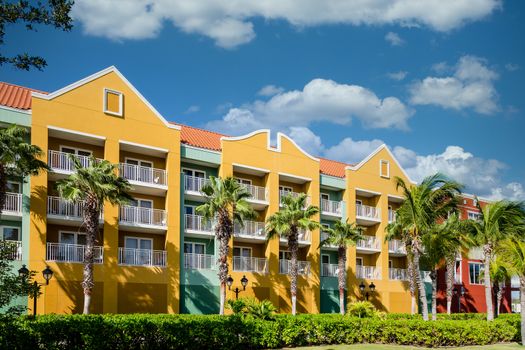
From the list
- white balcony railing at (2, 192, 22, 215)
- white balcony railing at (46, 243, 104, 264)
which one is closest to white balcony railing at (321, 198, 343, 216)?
white balcony railing at (46, 243, 104, 264)

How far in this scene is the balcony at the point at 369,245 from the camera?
44.9 metres

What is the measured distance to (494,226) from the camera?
110ft

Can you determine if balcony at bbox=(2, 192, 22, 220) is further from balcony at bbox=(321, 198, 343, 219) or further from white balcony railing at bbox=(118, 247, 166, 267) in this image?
balcony at bbox=(321, 198, 343, 219)

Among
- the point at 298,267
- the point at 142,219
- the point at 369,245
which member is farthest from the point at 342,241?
the point at 142,219

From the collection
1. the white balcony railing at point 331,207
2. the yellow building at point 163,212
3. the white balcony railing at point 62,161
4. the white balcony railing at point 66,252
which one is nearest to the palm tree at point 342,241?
the yellow building at point 163,212

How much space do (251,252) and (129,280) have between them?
9762 millimetres

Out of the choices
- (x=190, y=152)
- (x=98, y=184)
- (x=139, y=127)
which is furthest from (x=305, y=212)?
(x=98, y=184)

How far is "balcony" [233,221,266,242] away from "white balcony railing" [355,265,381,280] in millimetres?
9440

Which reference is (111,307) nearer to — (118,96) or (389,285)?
(118,96)

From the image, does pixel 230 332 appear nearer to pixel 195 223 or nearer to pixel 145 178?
pixel 195 223

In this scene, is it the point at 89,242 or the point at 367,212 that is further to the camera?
the point at 367,212

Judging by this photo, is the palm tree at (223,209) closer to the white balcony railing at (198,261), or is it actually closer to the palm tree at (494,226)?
the white balcony railing at (198,261)

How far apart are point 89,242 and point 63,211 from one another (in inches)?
116

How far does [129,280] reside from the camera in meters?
32.0
